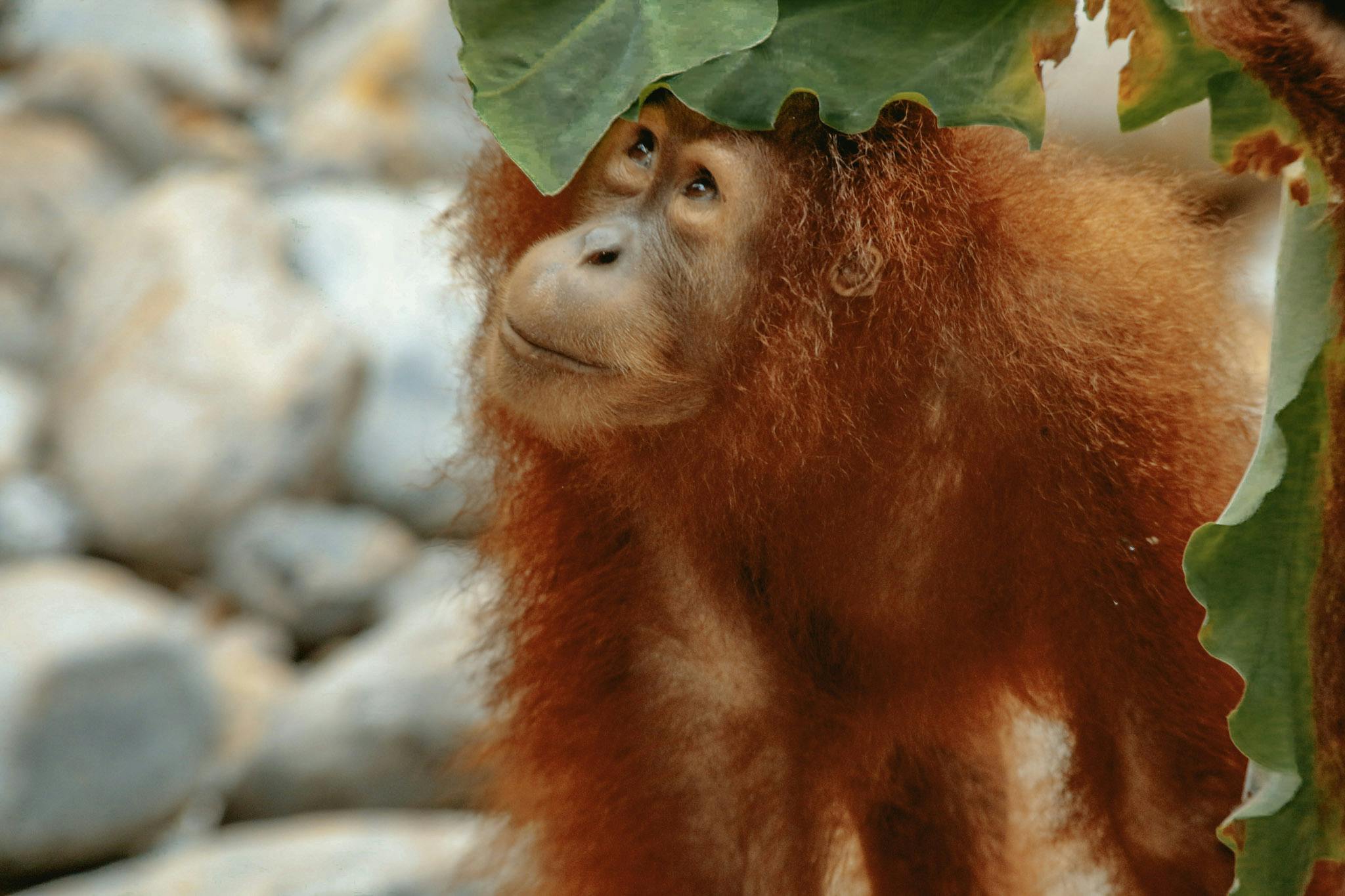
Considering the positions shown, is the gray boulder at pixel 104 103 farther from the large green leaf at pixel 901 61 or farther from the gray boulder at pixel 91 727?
the large green leaf at pixel 901 61

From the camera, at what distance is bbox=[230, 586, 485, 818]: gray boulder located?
4.32 meters

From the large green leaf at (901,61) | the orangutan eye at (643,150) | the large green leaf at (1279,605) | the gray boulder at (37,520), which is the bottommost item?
the gray boulder at (37,520)

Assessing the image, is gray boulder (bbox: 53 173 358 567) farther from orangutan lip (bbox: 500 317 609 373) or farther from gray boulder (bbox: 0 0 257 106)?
orangutan lip (bbox: 500 317 609 373)

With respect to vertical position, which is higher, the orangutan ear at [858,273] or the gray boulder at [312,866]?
the orangutan ear at [858,273]

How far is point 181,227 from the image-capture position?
6391mm

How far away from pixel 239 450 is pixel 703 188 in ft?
14.4

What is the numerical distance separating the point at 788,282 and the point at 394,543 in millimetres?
4222

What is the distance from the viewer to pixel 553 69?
5.39 feet

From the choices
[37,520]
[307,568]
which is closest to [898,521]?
[307,568]

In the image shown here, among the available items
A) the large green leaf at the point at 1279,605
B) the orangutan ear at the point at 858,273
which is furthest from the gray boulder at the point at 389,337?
the large green leaf at the point at 1279,605

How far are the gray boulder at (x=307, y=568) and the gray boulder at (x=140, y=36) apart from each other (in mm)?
4603

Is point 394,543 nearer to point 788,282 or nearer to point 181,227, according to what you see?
point 181,227

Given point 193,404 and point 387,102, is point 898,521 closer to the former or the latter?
point 193,404

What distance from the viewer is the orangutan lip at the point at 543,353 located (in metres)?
1.85
